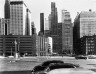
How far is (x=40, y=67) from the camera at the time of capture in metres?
19.6

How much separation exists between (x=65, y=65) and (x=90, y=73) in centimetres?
798

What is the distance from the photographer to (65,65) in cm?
1439

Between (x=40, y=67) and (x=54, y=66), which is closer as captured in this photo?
(x=54, y=66)

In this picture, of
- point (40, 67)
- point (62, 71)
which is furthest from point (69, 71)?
point (40, 67)

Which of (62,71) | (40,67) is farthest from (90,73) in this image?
(40,67)

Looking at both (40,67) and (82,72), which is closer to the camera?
(82,72)

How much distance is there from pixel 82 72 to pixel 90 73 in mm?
191

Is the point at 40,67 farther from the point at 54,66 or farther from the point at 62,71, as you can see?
the point at 62,71

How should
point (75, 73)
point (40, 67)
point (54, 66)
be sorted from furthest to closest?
point (40, 67) < point (54, 66) < point (75, 73)

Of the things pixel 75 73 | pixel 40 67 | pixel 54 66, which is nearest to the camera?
pixel 75 73

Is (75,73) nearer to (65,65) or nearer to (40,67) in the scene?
(65,65)

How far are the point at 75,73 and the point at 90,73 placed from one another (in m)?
0.39

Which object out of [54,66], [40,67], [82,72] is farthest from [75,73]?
[40,67]

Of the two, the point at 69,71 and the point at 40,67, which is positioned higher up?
the point at 69,71
